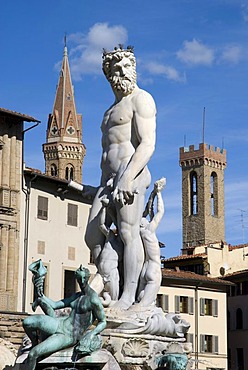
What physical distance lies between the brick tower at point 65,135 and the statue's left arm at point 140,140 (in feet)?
403

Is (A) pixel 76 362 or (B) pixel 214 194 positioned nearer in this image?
(A) pixel 76 362

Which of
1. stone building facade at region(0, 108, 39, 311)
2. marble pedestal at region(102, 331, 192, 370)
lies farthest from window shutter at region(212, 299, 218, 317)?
marble pedestal at region(102, 331, 192, 370)

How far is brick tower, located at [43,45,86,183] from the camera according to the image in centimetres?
13562

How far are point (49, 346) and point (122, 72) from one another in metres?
4.87

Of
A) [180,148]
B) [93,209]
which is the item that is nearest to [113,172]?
[93,209]

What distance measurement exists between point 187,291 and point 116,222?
46.1m

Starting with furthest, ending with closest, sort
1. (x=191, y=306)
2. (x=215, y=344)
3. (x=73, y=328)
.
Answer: (x=215, y=344) → (x=191, y=306) → (x=73, y=328)

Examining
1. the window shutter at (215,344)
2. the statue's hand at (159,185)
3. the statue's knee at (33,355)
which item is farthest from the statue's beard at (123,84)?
the window shutter at (215,344)

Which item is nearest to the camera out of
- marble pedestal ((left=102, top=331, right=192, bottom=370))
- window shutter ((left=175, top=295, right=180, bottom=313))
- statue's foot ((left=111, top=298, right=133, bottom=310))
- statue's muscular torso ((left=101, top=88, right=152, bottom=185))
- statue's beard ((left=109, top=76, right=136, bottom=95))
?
marble pedestal ((left=102, top=331, right=192, bottom=370))

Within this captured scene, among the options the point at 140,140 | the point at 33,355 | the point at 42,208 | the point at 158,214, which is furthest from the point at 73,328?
the point at 42,208

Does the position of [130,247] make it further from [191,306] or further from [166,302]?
[191,306]

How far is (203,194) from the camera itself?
434 feet

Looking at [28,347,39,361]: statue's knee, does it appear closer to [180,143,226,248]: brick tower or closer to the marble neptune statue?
the marble neptune statue

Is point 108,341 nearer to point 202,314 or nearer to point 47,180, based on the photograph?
point 47,180
